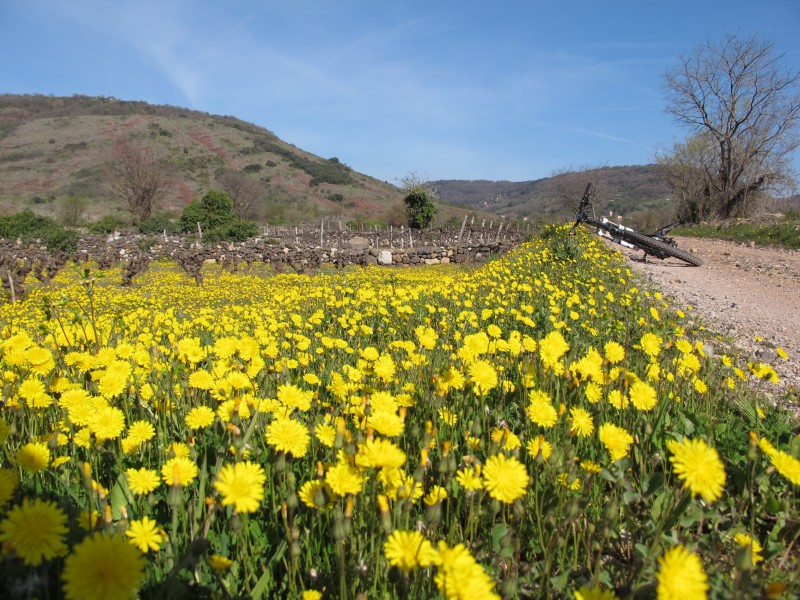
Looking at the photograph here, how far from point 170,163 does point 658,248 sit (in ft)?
215

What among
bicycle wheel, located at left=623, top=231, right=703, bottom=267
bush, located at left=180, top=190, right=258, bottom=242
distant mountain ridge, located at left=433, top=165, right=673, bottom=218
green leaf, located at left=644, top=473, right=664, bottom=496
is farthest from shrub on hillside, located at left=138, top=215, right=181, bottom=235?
distant mountain ridge, located at left=433, top=165, right=673, bottom=218

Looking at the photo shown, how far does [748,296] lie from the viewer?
318 inches

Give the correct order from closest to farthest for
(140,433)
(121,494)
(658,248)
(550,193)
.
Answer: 1. (121,494)
2. (140,433)
3. (658,248)
4. (550,193)

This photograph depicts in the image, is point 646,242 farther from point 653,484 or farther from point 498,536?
point 498,536

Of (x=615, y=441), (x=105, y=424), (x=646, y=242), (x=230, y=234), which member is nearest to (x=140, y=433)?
(x=105, y=424)

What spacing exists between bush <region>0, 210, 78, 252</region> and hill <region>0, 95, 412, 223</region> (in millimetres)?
20858

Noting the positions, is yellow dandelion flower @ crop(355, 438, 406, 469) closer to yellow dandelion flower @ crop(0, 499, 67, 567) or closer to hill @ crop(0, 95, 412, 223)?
yellow dandelion flower @ crop(0, 499, 67, 567)

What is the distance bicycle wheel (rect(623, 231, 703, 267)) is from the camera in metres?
12.0

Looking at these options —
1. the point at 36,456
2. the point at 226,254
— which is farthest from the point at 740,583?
the point at 226,254

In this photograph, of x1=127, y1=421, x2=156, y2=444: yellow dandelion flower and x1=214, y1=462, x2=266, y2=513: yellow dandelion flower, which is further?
x1=127, y1=421, x2=156, y2=444: yellow dandelion flower

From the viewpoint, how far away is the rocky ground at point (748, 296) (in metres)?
4.36

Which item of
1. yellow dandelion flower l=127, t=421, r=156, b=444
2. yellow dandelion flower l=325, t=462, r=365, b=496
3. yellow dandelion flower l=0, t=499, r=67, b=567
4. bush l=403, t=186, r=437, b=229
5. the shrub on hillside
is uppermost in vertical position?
bush l=403, t=186, r=437, b=229

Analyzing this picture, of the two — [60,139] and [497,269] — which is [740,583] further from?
[60,139]

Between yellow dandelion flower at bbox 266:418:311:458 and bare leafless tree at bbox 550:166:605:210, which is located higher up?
bare leafless tree at bbox 550:166:605:210
